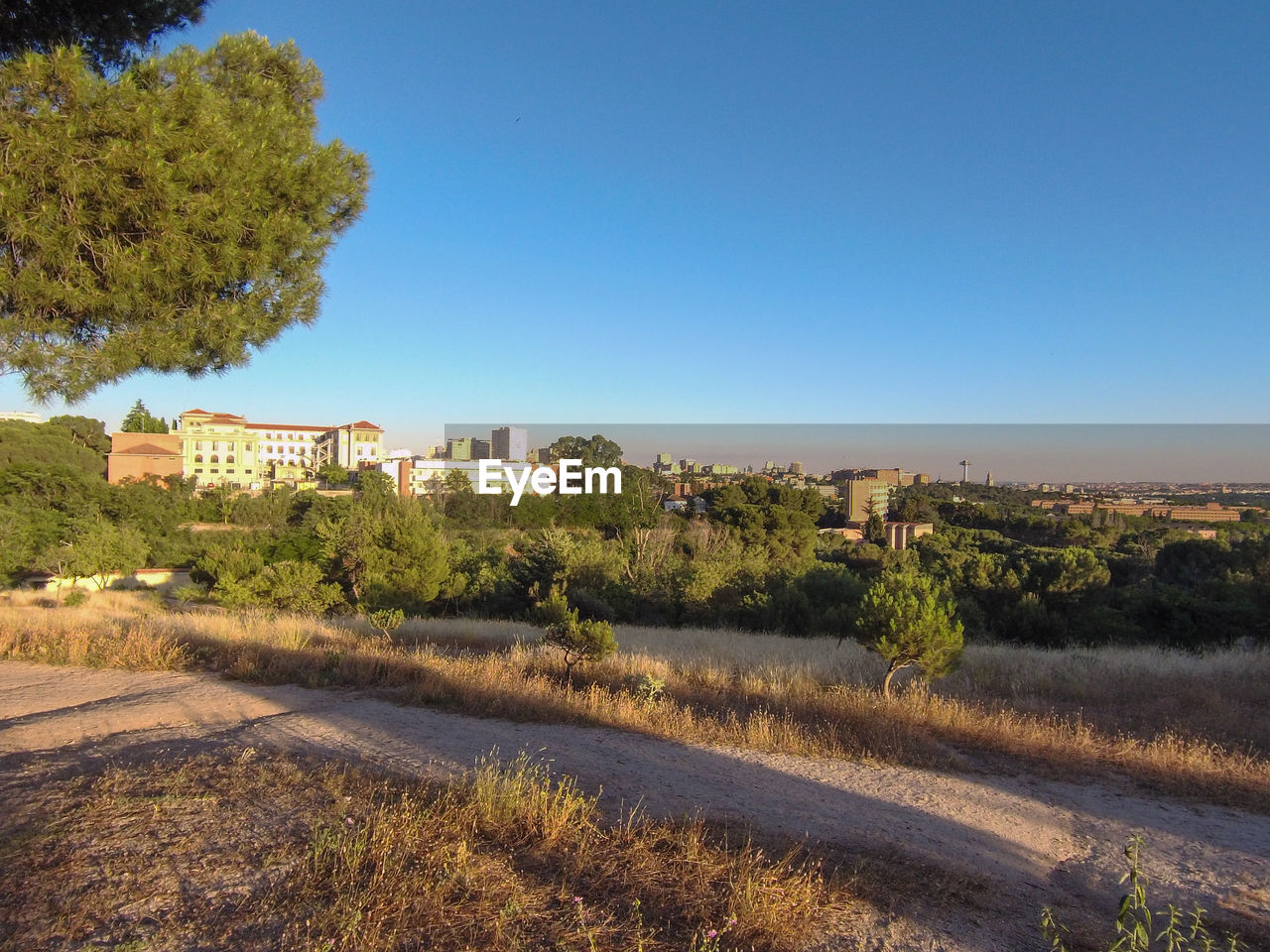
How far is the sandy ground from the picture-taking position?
3219 mm

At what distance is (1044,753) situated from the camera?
19.0 ft

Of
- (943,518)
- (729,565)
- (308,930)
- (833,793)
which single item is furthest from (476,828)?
(943,518)

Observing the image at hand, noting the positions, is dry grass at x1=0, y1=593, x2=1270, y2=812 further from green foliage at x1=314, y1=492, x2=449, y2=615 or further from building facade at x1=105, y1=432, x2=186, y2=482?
building facade at x1=105, y1=432, x2=186, y2=482

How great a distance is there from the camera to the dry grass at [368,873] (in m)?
2.50

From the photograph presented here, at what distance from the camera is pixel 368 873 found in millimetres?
2820

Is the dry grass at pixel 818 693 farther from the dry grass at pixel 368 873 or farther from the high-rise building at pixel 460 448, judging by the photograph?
the high-rise building at pixel 460 448

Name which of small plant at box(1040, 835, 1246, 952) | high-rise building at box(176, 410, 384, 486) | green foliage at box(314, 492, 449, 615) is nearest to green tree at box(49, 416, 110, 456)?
high-rise building at box(176, 410, 384, 486)

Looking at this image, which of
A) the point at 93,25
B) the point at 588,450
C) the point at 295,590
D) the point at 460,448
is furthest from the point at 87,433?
the point at 93,25

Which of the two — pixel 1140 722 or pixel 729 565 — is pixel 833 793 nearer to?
pixel 1140 722

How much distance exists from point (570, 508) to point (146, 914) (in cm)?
4623

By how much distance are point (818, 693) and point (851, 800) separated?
310 cm

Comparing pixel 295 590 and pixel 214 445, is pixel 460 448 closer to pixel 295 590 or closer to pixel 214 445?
pixel 214 445

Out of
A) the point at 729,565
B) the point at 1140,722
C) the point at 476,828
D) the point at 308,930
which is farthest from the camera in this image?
the point at 729,565

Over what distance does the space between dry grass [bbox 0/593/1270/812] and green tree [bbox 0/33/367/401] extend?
3473 millimetres
